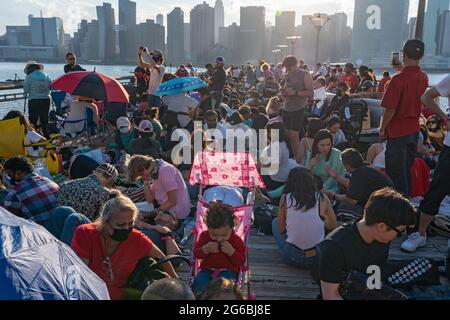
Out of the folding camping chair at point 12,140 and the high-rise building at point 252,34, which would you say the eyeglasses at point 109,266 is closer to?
the folding camping chair at point 12,140

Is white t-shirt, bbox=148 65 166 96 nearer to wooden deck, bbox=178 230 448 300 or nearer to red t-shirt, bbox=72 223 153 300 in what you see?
wooden deck, bbox=178 230 448 300

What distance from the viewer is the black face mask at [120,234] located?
344 cm

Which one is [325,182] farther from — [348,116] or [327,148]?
[348,116]

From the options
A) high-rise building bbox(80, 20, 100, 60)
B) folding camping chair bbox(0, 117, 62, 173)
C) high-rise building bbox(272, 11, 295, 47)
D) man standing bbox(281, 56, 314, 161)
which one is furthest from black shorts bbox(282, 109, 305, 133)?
high-rise building bbox(80, 20, 100, 60)

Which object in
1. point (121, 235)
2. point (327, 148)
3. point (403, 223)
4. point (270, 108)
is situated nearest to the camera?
point (403, 223)

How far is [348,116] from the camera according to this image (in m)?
10.5

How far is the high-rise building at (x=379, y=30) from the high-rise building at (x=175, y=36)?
58925 mm

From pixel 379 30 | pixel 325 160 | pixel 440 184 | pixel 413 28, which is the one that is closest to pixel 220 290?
pixel 440 184

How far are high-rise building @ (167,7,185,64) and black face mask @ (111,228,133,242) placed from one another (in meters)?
101

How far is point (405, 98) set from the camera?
203 inches

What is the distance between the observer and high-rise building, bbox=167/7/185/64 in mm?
102188

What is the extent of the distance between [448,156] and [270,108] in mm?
6066

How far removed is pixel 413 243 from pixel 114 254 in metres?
3.24

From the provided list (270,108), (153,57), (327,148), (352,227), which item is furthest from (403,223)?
(153,57)
